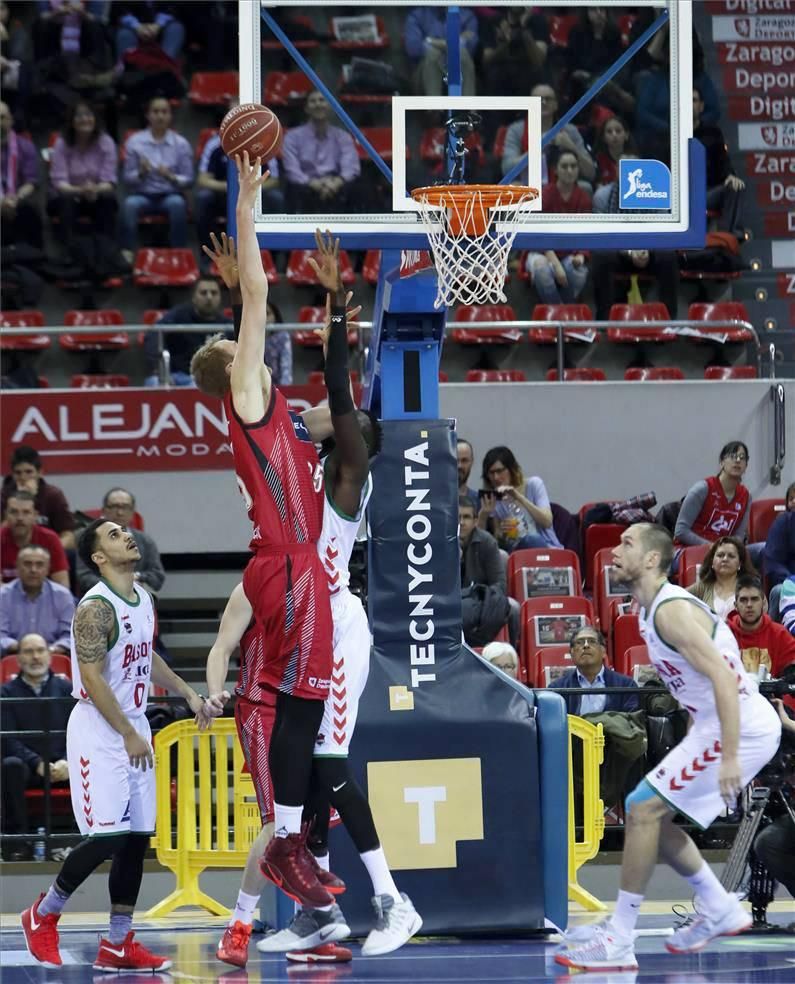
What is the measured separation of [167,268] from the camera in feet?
53.4

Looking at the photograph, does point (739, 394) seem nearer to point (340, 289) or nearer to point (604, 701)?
point (604, 701)

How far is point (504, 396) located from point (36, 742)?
5.53 m

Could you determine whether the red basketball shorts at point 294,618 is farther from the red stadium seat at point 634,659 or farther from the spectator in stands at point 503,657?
the red stadium seat at point 634,659

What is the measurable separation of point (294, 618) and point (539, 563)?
5608 mm

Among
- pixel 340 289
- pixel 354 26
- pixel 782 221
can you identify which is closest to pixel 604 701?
pixel 340 289

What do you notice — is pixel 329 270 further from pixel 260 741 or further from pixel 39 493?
pixel 39 493

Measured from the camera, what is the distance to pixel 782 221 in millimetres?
15266

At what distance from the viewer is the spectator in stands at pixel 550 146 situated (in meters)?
9.43

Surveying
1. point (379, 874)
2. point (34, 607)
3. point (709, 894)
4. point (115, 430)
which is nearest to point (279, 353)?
point (115, 430)

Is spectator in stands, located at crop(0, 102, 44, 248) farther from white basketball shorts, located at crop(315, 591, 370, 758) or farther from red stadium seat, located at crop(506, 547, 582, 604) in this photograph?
white basketball shorts, located at crop(315, 591, 370, 758)

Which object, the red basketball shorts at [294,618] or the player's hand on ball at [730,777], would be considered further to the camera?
the red basketball shorts at [294,618]

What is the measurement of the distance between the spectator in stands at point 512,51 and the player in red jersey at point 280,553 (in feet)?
26.9

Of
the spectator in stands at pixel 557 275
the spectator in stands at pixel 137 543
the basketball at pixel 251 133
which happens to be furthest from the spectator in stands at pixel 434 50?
the basketball at pixel 251 133

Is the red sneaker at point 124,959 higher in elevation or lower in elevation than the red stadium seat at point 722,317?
lower
